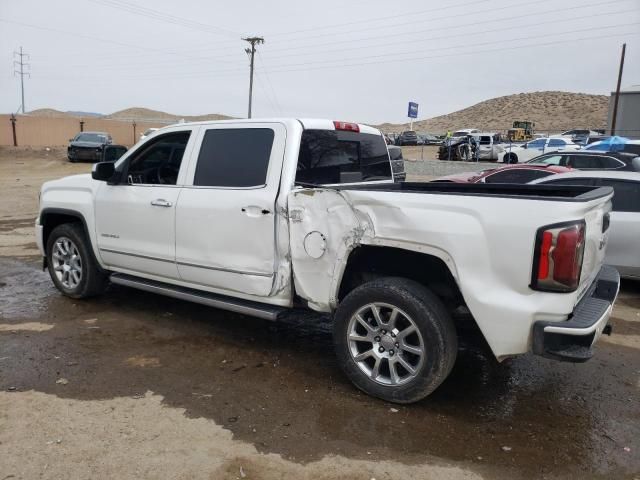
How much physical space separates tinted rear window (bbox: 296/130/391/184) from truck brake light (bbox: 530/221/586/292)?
6.15 ft

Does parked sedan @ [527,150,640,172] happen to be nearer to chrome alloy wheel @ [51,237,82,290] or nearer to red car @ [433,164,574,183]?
red car @ [433,164,574,183]

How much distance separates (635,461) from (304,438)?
6.16 ft

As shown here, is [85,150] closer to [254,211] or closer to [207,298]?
[207,298]

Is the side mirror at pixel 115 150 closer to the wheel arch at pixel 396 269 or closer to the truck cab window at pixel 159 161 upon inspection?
the truck cab window at pixel 159 161

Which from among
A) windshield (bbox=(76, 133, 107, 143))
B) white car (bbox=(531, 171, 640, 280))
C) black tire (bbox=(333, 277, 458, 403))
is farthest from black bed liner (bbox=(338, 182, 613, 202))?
windshield (bbox=(76, 133, 107, 143))

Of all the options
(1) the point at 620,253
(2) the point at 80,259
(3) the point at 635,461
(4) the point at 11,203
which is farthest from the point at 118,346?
(4) the point at 11,203

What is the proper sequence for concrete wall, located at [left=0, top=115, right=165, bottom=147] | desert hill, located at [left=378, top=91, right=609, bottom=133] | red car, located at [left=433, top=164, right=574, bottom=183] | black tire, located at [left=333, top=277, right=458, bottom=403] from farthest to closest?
A: desert hill, located at [left=378, top=91, right=609, bottom=133] < concrete wall, located at [left=0, top=115, right=165, bottom=147] < red car, located at [left=433, top=164, right=574, bottom=183] < black tire, located at [left=333, top=277, right=458, bottom=403]

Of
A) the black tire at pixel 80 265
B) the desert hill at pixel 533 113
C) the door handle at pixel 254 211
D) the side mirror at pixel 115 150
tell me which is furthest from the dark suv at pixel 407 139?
the door handle at pixel 254 211

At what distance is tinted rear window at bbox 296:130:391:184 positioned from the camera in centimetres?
423

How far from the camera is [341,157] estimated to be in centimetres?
461

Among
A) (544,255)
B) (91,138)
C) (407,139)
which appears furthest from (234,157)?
(407,139)

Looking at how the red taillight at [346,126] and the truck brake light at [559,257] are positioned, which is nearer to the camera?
the truck brake light at [559,257]

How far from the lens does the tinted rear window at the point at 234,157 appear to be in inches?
165

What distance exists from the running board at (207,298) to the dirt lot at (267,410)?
0.42 meters
